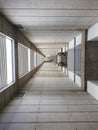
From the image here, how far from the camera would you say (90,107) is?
19.0ft

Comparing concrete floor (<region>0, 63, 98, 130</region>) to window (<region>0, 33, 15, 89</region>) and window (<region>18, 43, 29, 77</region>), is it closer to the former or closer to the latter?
window (<region>0, 33, 15, 89</region>)

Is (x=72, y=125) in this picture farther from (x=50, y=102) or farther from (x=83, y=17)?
(x=83, y=17)

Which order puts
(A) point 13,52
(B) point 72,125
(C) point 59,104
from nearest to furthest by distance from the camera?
(B) point 72,125
(C) point 59,104
(A) point 13,52

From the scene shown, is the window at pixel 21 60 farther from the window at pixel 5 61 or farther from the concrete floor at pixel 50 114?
the concrete floor at pixel 50 114

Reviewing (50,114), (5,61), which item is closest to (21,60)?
(5,61)

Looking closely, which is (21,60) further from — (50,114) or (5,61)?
(50,114)

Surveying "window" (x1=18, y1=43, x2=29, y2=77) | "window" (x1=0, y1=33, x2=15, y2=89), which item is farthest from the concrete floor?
"window" (x1=18, y1=43, x2=29, y2=77)

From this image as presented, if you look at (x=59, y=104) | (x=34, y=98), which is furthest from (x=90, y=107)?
(x=34, y=98)

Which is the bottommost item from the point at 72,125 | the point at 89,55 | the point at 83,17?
the point at 72,125

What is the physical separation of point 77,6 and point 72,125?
2.84 m

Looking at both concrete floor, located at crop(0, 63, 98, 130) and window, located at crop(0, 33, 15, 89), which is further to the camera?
window, located at crop(0, 33, 15, 89)

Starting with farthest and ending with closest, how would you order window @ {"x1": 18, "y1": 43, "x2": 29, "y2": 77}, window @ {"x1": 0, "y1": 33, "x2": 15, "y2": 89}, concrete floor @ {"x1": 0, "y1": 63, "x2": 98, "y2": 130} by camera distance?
1. window @ {"x1": 18, "y1": 43, "x2": 29, "y2": 77}
2. window @ {"x1": 0, "y1": 33, "x2": 15, "y2": 89}
3. concrete floor @ {"x1": 0, "y1": 63, "x2": 98, "y2": 130}

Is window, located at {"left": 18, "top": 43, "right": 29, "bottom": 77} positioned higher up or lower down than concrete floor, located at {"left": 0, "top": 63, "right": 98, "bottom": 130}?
higher up

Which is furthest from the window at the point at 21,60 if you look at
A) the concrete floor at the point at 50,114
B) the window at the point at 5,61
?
the concrete floor at the point at 50,114
